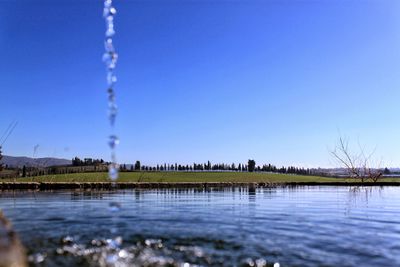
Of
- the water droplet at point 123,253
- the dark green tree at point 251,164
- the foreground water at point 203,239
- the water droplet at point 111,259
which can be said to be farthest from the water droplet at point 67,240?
the dark green tree at point 251,164

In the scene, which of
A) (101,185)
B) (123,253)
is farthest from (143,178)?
(123,253)

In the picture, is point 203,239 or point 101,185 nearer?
point 203,239

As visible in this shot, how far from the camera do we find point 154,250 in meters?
9.15

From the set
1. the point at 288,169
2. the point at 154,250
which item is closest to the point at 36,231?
the point at 154,250

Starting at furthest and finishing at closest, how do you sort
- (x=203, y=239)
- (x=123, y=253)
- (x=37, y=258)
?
(x=203, y=239), (x=123, y=253), (x=37, y=258)

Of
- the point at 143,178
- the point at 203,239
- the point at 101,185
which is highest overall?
the point at 143,178

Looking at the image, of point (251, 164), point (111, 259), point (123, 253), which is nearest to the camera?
point (111, 259)

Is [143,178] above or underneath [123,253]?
above

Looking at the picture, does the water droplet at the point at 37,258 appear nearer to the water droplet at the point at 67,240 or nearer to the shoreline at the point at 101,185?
the water droplet at the point at 67,240

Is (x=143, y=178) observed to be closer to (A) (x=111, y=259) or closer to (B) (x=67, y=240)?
(B) (x=67, y=240)

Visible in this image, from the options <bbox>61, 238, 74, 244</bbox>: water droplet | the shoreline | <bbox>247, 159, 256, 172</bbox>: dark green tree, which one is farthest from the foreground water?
<bbox>247, 159, 256, 172</bbox>: dark green tree

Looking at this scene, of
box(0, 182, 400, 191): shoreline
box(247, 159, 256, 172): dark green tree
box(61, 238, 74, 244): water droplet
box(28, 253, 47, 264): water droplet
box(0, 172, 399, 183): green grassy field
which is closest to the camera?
box(28, 253, 47, 264): water droplet

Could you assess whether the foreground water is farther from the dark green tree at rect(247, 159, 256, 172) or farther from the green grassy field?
the dark green tree at rect(247, 159, 256, 172)

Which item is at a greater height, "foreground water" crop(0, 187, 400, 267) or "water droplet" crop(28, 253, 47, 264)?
"water droplet" crop(28, 253, 47, 264)
